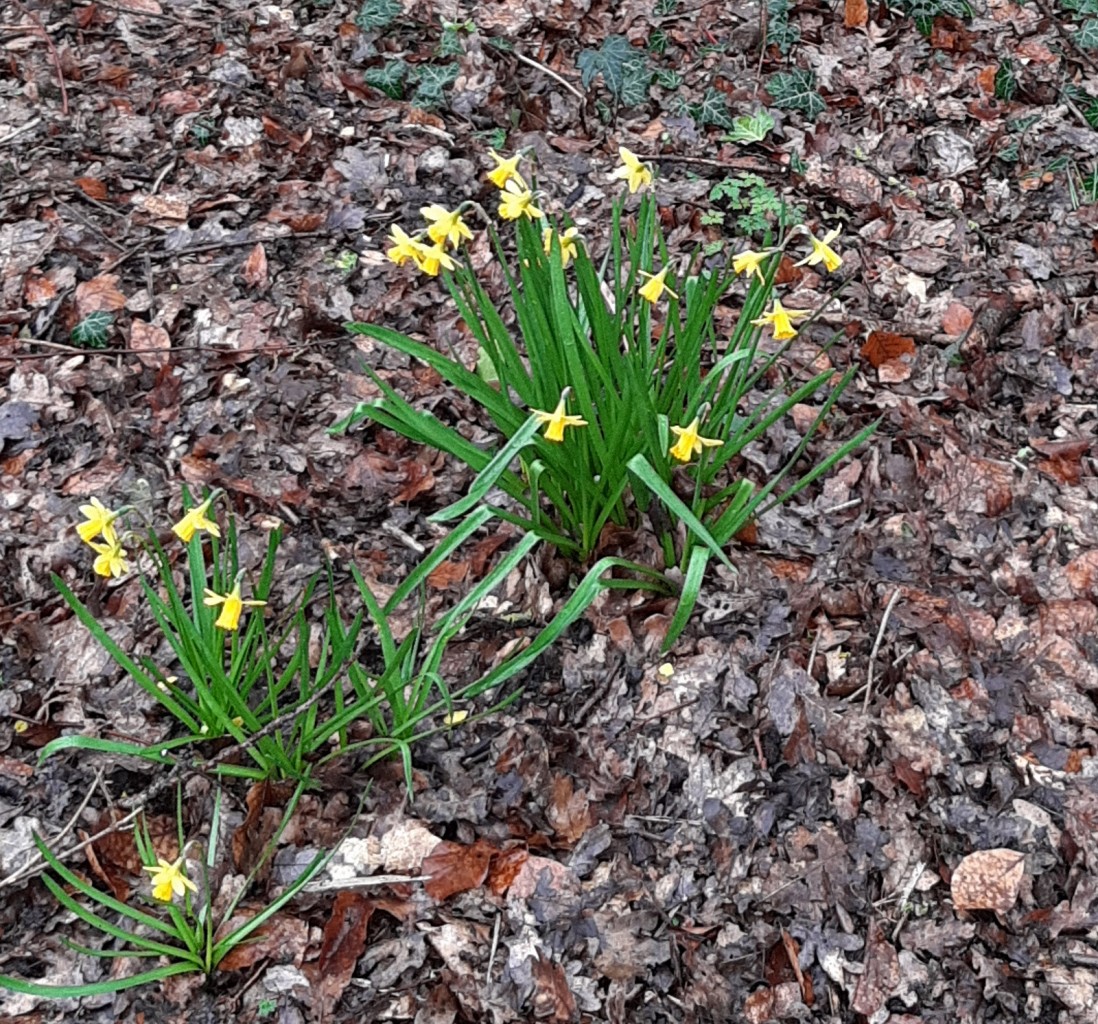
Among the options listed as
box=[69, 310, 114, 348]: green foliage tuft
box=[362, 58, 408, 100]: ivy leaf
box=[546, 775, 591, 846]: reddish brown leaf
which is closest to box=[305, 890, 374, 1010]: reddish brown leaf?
box=[546, 775, 591, 846]: reddish brown leaf

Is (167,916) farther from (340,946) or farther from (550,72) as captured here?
(550,72)

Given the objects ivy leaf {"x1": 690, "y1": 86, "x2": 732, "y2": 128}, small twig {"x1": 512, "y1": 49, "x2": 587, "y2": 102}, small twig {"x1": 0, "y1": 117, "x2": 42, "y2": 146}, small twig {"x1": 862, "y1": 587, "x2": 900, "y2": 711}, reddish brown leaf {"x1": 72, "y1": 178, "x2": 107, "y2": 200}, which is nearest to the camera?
small twig {"x1": 862, "y1": 587, "x2": 900, "y2": 711}

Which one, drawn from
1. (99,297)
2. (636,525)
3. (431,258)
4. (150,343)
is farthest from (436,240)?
(99,297)

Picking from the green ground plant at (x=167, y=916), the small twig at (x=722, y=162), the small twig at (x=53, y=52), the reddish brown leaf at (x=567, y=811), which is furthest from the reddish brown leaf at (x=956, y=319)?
the small twig at (x=53, y=52)

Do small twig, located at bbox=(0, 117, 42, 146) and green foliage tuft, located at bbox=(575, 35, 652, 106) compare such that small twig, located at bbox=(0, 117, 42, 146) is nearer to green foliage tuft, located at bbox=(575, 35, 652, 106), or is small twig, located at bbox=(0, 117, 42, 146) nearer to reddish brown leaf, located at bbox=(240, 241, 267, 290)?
reddish brown leaf, located at bbox=(240, 241, 267, 290)

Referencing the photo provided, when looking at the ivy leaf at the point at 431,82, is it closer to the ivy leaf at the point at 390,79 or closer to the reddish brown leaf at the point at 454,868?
the ivy leaf at the point at 390,79

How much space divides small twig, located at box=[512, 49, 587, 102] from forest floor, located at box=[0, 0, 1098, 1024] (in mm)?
17

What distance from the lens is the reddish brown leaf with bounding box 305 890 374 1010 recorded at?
5.57 feet

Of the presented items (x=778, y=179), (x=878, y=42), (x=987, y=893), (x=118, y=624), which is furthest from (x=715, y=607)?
(x=878, y=42)

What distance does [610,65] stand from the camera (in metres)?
3.44

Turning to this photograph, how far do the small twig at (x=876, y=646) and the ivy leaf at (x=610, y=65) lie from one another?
2179mm

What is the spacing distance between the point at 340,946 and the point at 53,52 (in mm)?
3346

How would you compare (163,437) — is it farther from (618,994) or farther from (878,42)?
(878,42)

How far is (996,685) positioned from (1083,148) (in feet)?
7.27
